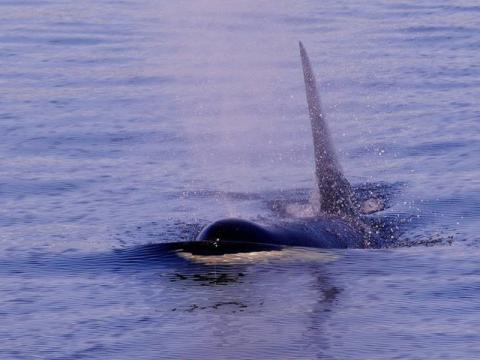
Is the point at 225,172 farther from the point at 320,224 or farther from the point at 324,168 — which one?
the point at 320,224

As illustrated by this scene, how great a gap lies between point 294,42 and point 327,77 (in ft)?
13.2

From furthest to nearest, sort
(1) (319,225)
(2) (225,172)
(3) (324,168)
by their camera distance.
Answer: (2) (225,172)
(3) (324,168)
(1) (319,225)

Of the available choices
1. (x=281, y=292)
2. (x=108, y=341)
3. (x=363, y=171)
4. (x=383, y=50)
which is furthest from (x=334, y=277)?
(x=383, y=50)

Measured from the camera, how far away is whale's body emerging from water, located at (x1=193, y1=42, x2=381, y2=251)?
13055 millimetres

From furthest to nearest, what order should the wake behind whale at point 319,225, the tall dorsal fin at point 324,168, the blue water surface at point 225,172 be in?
1. the tall dorsal fin at point 324,168
2. the wake behind whale at point 319,225
3. the blue water surface at point 225,172

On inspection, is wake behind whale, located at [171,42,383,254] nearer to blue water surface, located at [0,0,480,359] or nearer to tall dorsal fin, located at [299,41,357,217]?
tall dorsal fin, located at [299,41,357,217]

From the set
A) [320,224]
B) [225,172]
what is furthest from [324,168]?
[225,172]

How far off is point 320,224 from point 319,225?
8 cm

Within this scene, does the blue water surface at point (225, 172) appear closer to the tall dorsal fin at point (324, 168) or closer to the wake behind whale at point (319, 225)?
the wake behind whale at point (319, 225)

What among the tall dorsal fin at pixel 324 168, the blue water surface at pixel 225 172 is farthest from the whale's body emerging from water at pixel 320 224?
the blue water surface at pixel 225 172

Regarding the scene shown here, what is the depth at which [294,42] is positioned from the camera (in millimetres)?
28500

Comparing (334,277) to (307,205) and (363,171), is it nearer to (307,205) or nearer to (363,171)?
(307,205)

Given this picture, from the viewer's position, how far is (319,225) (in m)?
14.3

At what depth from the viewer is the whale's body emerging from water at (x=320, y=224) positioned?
13055mm
